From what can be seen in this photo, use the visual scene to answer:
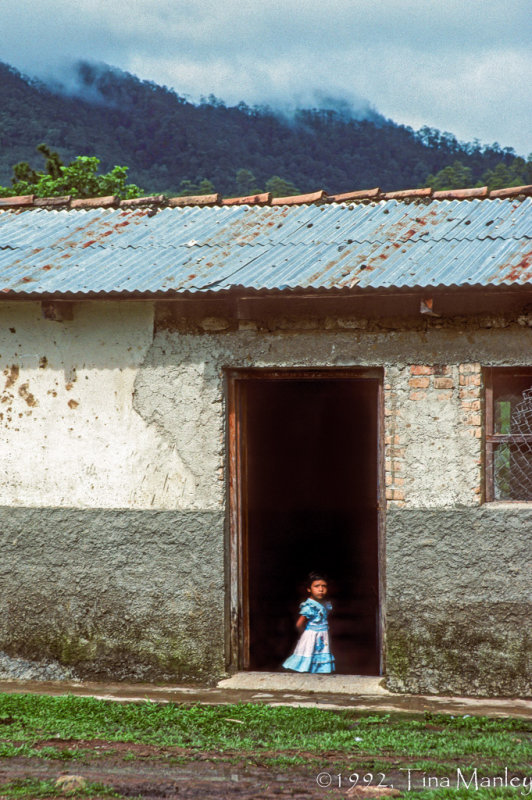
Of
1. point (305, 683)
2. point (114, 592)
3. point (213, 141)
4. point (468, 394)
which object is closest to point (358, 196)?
point (468, 394)

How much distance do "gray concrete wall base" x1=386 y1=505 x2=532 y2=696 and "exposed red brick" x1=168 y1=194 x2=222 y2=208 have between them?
11.3 feet

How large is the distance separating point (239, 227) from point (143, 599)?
2.97m

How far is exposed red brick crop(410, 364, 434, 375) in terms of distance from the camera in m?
6.15

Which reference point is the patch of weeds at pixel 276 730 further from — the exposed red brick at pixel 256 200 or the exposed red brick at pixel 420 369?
the exposed red brick at pixel 256 200

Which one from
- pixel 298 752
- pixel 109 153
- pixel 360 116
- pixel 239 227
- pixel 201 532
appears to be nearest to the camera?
pixel 298 752

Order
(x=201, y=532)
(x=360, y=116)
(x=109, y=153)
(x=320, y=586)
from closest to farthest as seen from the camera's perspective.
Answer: (x=201, y=532), (x=320, y=586), (x=109, y=153), (x=360, y=116)

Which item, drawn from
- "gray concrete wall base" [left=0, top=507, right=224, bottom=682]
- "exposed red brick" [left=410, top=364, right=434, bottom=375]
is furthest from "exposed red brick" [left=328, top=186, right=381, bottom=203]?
"gray concrete wall base" [left=0, top=507, right=224, bottom=682]

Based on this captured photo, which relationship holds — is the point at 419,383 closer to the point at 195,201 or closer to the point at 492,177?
the point at 195,201

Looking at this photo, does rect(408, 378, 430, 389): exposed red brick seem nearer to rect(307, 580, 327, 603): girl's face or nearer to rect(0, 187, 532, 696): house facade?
rect(0, 187, 532, 696): house facade

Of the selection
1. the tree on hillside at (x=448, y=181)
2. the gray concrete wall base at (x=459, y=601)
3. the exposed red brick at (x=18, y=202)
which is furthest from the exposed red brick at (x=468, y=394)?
the tree on hillside at (x=448, y=181)

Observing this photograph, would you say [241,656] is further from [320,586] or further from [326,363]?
[326,363]

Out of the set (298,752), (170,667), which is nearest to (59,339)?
(170,667)

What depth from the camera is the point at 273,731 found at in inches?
208

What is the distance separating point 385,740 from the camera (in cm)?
505
